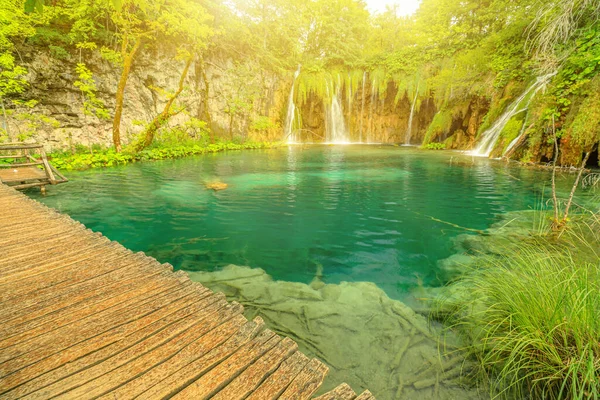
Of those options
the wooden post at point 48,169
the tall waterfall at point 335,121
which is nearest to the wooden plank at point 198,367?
the wooden post at point 48,169

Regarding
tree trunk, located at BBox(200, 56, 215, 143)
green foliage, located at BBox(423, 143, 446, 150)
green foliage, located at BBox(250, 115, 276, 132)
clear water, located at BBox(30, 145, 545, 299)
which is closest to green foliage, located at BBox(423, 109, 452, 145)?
green foliage, located at BBox(423, 143, 446, 150)

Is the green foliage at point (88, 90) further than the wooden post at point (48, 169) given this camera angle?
Yes

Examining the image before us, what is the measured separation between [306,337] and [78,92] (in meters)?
19.6

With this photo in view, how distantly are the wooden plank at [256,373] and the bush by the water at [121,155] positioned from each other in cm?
1431

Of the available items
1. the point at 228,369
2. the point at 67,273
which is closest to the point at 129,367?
the point at 228,369

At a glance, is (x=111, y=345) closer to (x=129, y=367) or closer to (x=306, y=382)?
(x=129, y=367)

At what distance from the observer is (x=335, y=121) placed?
1128 inches

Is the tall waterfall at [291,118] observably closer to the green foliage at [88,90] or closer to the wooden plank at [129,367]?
the green foliage at [88,90]

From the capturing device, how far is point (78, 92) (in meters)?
15.8

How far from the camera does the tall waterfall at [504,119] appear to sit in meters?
13.2

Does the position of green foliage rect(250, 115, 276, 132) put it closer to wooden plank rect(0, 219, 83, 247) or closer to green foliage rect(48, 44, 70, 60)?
green foliage rect(48, 44, 70, 60)

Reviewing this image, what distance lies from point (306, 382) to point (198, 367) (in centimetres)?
66

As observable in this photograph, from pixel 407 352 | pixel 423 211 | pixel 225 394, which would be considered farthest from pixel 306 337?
pixel 423 211

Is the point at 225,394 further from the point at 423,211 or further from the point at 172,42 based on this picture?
the point at 172,42
